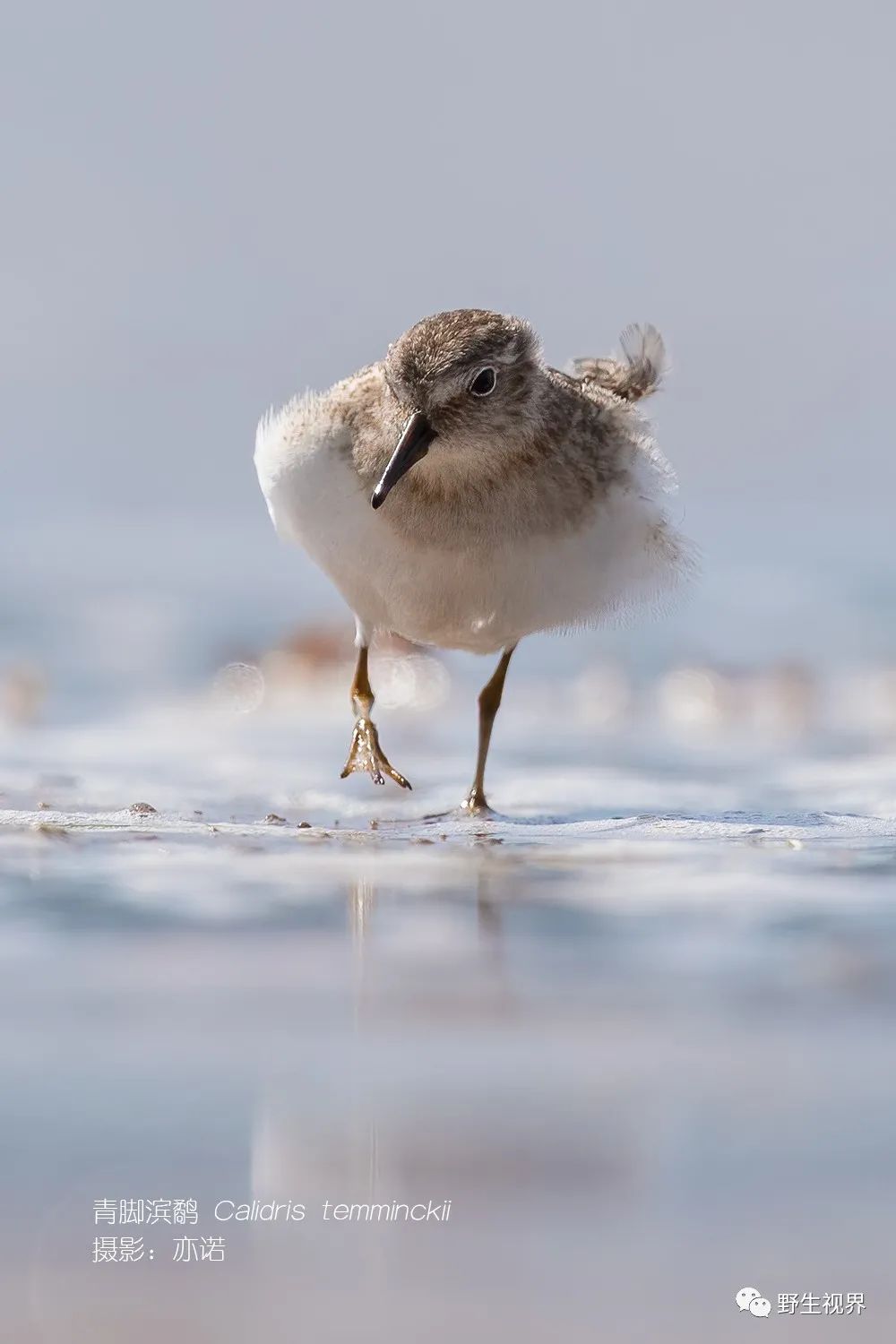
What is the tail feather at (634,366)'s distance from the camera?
22.1 ft

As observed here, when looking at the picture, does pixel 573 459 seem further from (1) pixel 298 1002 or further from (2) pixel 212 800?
(1) pixel 298 1002

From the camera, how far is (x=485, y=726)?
6.05m

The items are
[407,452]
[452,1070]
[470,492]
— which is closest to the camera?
[452,1070]

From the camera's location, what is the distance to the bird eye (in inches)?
207

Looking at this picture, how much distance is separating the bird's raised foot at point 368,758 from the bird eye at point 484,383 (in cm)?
139

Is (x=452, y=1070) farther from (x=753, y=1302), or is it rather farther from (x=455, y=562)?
(x=455, y=562)

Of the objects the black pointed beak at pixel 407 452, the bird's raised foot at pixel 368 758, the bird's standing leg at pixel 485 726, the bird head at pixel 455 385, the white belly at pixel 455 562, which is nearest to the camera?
the black pointed beak at pixel 407 452

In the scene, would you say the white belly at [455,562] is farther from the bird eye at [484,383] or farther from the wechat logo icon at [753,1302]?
the wechat logo icon at [753,1302]

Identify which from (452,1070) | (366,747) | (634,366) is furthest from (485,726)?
(452,1070)

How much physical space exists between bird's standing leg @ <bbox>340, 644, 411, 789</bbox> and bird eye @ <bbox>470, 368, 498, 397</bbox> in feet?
4.57

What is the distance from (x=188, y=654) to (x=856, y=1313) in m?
8.00

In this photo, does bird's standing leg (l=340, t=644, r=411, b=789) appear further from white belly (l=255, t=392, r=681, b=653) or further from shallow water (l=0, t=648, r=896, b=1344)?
shallow water (l=0, t=648, r=896, b=1344)

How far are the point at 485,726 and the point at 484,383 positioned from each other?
53.8 inches

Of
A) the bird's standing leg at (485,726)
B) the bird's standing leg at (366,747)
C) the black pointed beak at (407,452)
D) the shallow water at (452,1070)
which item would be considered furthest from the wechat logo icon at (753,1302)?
the bird's standing leg at (366,747)
